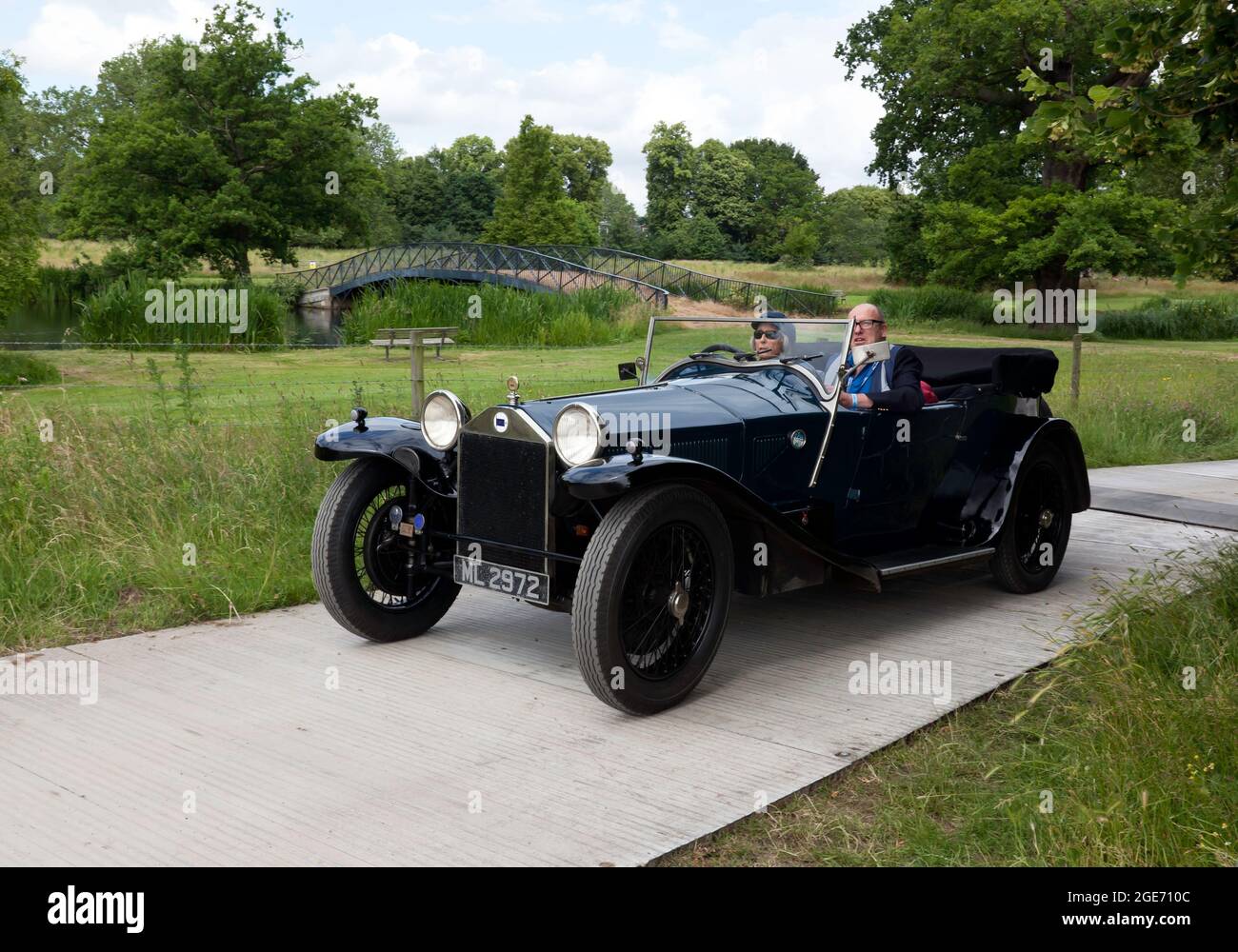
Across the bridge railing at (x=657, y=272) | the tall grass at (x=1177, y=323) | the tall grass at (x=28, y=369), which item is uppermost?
the bridge railing at (x=657, y=272)

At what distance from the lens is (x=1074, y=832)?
3596 mm

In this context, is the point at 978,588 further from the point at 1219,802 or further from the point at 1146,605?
the point at 1219,802

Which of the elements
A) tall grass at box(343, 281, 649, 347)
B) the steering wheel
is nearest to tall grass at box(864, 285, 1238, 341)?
tall grass at box(343, 281, 649, 347)

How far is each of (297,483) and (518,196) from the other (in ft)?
164

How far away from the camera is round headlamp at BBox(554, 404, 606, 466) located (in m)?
4.94

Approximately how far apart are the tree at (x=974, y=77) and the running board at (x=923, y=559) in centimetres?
2900

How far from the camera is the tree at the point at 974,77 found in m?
34.8

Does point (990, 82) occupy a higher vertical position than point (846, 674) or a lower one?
higher

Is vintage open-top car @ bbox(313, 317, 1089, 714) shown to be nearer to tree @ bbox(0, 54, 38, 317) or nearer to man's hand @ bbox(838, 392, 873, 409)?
man's hand @ bbox(838, 392, 873, 409)

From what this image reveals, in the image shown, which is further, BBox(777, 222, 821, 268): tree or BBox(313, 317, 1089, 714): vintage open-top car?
BBox(777, 222, 821, 268): tree

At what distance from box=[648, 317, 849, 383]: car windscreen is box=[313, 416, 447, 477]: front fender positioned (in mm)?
1461

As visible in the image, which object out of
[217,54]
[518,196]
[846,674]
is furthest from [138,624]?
[518,196]
